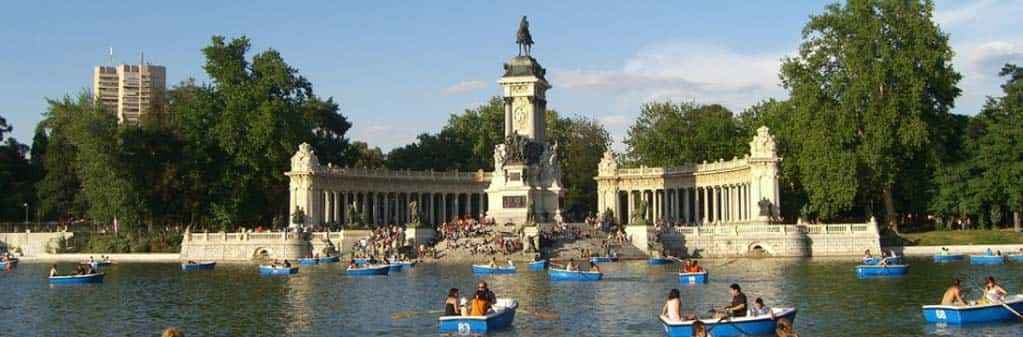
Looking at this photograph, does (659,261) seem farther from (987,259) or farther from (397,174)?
(397,174)

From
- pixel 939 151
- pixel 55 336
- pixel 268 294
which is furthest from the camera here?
pixel 939 151

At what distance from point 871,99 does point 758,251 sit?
49.5 ft

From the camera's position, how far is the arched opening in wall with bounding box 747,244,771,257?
73562 mm

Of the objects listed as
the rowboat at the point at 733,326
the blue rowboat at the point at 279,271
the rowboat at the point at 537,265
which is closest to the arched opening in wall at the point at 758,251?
the rowboat at the point at 537,265

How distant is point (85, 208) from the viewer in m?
103

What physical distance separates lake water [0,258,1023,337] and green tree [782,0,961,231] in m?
17.8

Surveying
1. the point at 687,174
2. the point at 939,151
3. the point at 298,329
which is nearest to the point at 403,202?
the point at 687,174

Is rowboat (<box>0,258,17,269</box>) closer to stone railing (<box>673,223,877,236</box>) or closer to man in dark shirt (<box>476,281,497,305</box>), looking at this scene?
stone railing (<box>673,223,877,236</box>)

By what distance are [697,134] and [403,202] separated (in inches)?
1127

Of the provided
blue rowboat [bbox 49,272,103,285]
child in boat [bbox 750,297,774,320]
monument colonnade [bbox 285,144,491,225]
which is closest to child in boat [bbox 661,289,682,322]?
child in boat [bbox 750,297,774,320]

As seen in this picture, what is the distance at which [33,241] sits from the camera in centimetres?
9569

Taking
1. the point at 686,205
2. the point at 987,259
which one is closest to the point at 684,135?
the point at 686,205

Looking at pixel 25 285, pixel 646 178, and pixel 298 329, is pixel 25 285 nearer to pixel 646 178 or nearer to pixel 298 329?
pixel 298 329

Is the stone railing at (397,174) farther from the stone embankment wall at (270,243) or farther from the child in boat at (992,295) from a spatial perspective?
the child in boat at (992,295)
